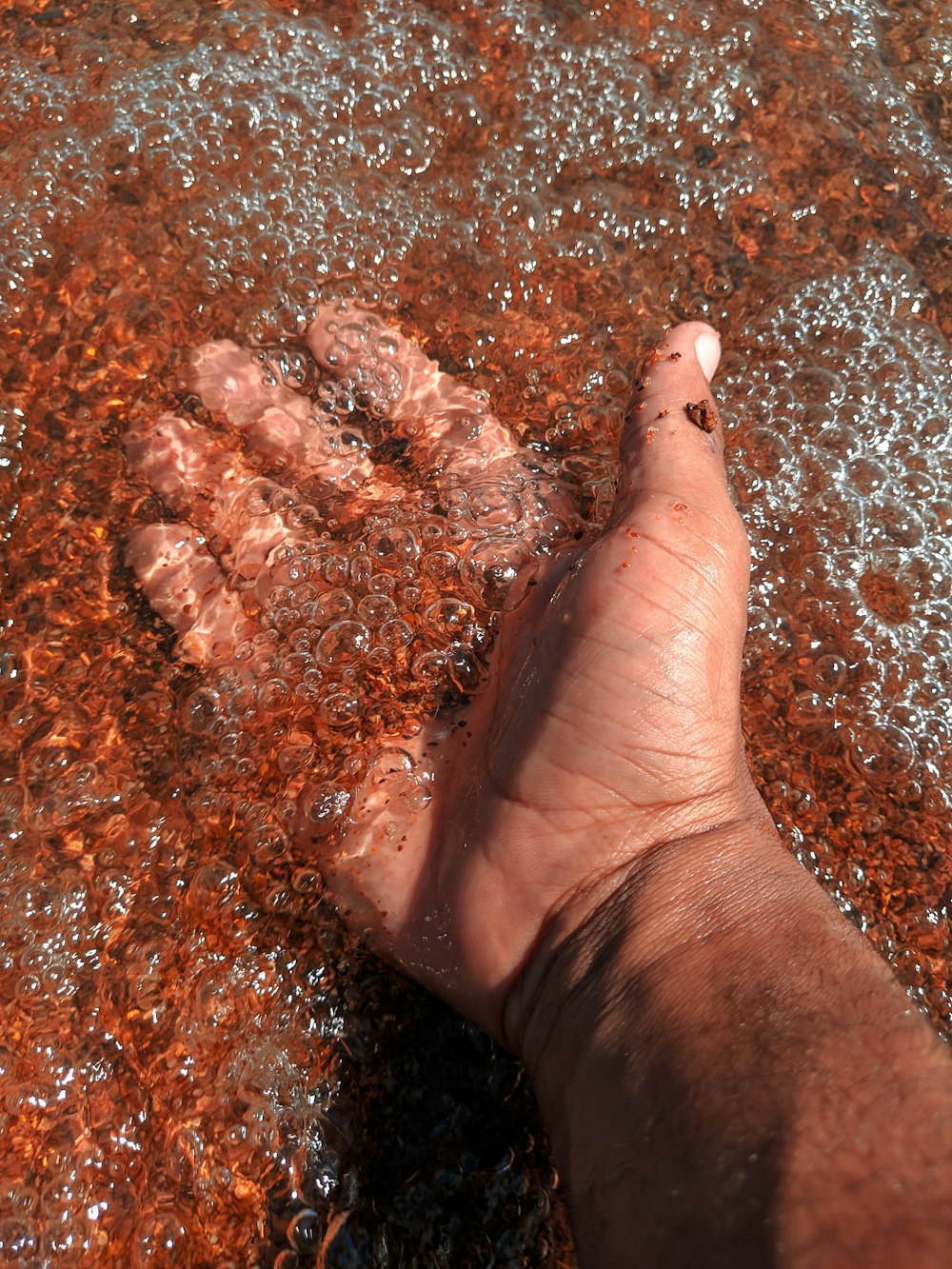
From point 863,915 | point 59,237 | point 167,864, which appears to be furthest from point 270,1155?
point 59,237

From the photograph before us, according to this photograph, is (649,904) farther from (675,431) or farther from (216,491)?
(216,491)

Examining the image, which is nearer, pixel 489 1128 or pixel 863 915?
pixel 489 1128

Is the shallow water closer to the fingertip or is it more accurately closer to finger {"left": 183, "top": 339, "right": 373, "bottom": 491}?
finger {"left": 183, "top": 339, "right": 373, "bottom": 491}

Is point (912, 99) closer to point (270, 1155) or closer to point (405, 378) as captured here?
point (405, 378)

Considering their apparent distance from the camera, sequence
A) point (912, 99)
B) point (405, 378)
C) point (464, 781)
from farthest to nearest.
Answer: point (912, 99) < point (405, 378) < point (464, 781)

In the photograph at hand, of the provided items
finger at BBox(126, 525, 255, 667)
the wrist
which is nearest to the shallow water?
finger at BBox(126, 525, 255, 667)

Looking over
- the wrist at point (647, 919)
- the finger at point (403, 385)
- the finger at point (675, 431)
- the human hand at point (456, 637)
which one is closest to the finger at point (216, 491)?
the human hand at point (456, 637)

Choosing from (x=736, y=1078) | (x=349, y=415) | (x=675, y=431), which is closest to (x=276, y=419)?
(x=349, y=415)
